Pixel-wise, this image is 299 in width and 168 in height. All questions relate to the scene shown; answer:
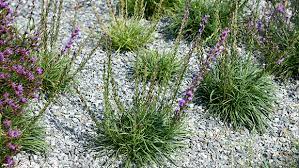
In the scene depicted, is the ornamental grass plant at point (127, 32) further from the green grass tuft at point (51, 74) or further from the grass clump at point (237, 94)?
the grass clump at point (237, 94)

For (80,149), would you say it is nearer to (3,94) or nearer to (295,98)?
(3,94)

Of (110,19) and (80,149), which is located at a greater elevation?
(110,19)

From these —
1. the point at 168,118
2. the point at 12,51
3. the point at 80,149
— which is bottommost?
the point at 80,149

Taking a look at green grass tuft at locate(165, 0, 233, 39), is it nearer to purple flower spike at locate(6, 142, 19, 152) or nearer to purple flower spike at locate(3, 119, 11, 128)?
purple flower spike at locate(3, 119, 11, 128)

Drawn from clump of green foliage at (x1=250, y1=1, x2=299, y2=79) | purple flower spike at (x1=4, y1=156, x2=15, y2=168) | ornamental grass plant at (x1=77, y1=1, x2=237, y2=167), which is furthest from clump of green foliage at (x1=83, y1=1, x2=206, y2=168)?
clump of green foliage at (x1=250, y1=1, x2=299, y2=79)

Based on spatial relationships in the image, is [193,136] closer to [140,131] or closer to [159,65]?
[140,131]

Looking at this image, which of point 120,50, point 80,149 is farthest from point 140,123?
point 120,50
